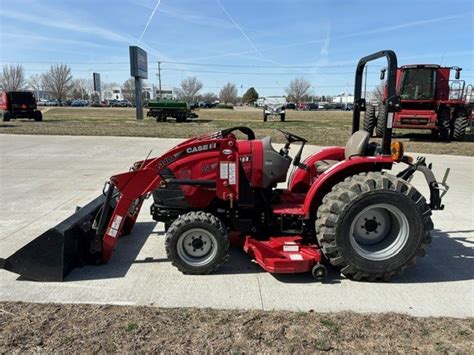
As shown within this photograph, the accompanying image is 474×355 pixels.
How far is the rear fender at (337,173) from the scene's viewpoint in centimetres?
389

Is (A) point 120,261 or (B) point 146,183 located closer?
(B) point 146,183

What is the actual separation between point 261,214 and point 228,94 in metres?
122

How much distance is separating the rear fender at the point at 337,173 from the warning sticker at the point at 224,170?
84 cm

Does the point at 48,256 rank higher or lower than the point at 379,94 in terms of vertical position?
lower

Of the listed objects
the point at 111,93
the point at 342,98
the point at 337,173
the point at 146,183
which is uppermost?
the point at 111,93

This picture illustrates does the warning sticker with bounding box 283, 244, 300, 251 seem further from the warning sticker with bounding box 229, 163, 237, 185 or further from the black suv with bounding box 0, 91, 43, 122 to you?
the black suv with bounding box 0, 91, 43, 122

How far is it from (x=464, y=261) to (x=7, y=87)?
70015mm

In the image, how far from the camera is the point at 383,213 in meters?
3.90

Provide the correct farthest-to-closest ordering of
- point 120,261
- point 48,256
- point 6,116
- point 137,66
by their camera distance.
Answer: point 137,66, point 6,116, point 120,261, point 48,256

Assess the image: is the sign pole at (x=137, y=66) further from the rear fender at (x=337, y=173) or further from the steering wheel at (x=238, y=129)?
the rear fender at (x=337, y=173)

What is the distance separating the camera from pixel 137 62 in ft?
112

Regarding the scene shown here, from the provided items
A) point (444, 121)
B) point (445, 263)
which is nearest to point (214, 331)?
point (445, 263)

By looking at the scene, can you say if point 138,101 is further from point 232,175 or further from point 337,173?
point 337,173

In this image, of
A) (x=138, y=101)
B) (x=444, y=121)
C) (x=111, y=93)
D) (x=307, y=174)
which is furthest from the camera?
(x=111, y=93)
